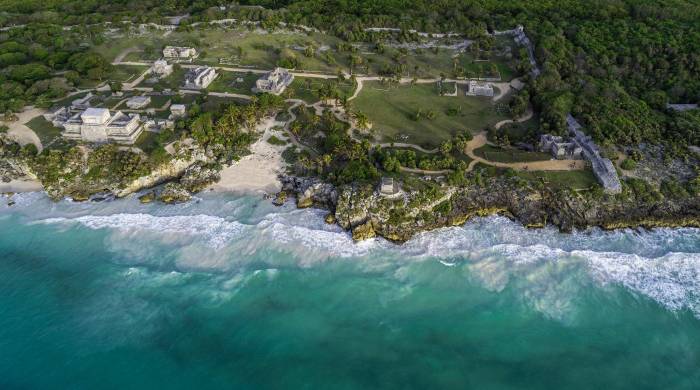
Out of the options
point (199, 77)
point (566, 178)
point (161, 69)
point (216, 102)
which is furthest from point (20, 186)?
point (566, 178)

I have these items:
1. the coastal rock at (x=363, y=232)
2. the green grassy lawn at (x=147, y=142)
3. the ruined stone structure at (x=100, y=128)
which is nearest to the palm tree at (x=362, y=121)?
the coastal rock at (x=363, y=232)

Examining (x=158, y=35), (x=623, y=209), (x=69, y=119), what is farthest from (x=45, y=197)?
(x=623, y=209)

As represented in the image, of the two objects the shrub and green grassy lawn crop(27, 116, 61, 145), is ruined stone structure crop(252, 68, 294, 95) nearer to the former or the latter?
green grassy lawn crop(27, 116, 61, 145)

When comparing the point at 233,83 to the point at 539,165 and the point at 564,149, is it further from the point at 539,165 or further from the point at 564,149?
the point at 564,149

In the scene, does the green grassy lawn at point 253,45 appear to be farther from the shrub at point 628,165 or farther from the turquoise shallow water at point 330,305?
the shrub at point 628,165

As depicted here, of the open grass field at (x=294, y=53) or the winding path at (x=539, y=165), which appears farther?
the open grass field at (x=294, y=53)

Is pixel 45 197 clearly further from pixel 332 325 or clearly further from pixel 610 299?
pixel 610 299

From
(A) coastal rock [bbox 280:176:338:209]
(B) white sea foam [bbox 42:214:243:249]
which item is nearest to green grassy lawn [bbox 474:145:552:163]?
(A) coastal rock [bbox 280:176:338:209]
